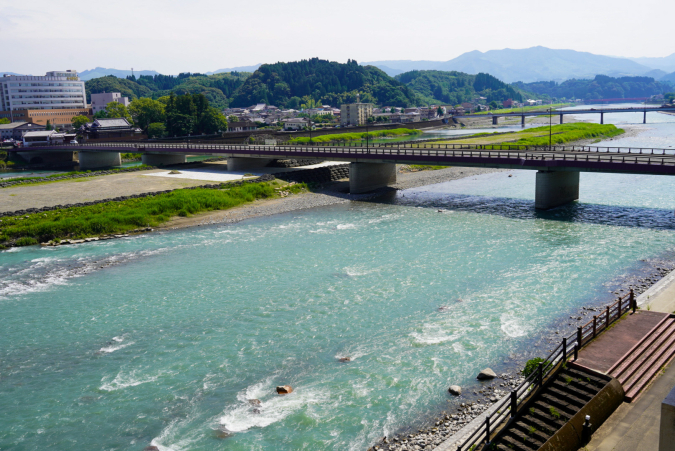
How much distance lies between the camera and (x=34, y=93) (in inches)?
7421

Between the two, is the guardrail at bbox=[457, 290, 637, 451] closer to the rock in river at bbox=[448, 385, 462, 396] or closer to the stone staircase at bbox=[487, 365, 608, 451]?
the stone staircase at bbox=[487, 365, 608, 451]

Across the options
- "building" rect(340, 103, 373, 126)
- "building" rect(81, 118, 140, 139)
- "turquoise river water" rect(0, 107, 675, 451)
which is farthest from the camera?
"building" rect(340, 103, 373, 126)

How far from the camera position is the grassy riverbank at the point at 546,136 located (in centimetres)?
10335

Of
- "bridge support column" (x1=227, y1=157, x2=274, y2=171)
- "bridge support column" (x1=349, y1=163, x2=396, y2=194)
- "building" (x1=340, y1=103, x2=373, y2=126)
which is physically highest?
"building" (x1=340, y1=103, x2=373, y2=126)

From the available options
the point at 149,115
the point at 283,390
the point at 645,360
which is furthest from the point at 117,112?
the point at 645,360

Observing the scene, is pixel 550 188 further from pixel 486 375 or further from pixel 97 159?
pixel 97 159

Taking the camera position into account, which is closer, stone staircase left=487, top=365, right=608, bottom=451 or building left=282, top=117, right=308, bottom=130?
stone staircase left=487, top=365, right=608, bottom=451

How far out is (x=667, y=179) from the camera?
212 feet

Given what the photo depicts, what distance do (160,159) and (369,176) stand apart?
4845 centimetres

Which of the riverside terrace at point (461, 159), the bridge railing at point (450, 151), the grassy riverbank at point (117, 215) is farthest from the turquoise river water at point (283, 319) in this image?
the bridge railing at point (450, 151)

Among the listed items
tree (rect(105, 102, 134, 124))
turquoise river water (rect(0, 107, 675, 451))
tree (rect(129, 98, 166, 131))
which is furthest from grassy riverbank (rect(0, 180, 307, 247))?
tree (rect(105, 102, 134, 124))

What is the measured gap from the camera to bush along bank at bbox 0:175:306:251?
136 feet

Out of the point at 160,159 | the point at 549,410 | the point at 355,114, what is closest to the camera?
the point at 549,410

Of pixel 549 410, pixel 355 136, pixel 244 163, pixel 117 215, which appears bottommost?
pixel 549 410
